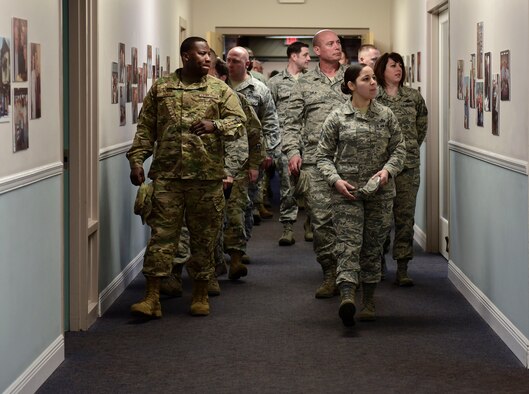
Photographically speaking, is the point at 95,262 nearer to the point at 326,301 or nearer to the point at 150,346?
the point at 150,346

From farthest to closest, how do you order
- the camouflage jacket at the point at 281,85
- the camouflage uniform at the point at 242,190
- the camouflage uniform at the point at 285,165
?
the camouflage uniform at the point at 285,165 → the camouflage jacket at the point at 281,85 → the camouflage uniform at the point at 242,190

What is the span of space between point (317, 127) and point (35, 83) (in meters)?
2.75

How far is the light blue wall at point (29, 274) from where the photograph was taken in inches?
170

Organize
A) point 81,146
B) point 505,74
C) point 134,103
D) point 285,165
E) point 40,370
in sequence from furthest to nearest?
point 285,165, point 134,103, point 81,146, point 505,74, point 40,370

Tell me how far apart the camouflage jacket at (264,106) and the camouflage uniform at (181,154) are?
1658mm

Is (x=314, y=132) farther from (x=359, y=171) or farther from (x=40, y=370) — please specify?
(x=40, y=370)

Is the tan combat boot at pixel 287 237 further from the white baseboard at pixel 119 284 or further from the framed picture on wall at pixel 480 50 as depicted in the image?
the framed picture on wall at pixel 480 50

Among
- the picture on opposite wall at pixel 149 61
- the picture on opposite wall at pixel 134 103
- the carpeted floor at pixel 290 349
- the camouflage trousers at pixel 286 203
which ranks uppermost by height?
the picture on opposite wall at pixel 149 61

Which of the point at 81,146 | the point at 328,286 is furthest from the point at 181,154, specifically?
the point at 328,286

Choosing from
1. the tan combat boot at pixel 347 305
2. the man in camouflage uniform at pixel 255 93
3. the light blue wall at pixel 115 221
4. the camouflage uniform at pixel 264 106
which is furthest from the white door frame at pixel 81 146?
the camouflage uniform at pixel 264 106

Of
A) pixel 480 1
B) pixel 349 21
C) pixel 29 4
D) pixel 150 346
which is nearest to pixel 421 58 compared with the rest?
pixel 480 1

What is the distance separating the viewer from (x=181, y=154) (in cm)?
629

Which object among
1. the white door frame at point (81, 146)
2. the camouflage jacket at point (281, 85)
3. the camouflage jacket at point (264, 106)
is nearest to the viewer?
the white door frame at point (81, 146)

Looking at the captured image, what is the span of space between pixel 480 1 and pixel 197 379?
3.15 metres
